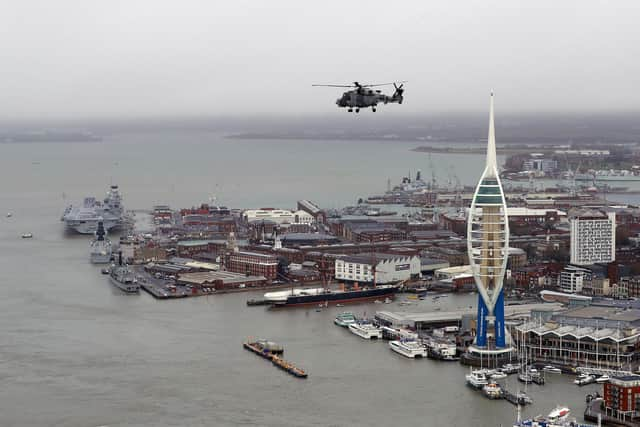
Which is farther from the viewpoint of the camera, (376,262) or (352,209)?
(352,209)

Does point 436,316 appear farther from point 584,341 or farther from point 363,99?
point 363,99

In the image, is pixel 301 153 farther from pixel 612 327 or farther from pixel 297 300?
pixel 612 327

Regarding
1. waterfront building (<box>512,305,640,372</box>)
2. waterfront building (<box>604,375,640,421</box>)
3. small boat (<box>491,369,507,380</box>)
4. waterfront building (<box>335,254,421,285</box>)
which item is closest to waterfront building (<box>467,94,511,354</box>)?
waterfront building (<box>512,305,640,372</box>)

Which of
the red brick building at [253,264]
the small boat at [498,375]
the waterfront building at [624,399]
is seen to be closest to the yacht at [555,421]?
the waterfront building at [624,399]

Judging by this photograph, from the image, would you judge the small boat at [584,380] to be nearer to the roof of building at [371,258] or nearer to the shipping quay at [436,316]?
the shipping quay at [436,316]

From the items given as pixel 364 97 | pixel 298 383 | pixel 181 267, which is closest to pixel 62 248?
pixel 181 267
